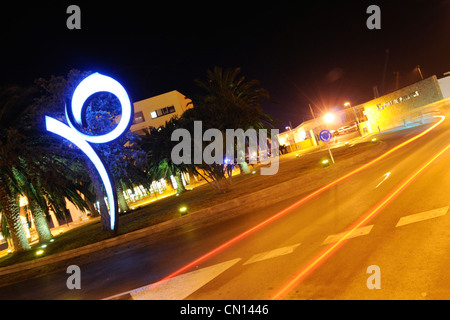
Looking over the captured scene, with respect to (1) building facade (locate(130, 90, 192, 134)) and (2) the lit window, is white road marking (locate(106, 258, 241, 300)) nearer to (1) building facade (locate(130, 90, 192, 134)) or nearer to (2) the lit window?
(1) building facade (locate(130, 90, 192, 134))

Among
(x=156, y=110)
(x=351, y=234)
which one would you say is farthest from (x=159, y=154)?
(x=156, y=110)

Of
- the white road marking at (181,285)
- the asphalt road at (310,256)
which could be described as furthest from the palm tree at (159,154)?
the white road marking at (181,285)

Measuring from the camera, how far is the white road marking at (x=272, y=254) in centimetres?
627

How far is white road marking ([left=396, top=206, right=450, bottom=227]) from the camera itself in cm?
610

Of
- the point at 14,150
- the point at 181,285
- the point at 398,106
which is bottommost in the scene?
the point at 181,285

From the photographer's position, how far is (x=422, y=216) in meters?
6.25

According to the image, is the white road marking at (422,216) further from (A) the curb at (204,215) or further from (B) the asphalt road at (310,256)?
(A) the curb at (204,215)

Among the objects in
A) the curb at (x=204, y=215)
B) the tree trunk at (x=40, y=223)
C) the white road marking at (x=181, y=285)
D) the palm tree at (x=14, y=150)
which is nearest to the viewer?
the white road marking at (x=181, y=285)

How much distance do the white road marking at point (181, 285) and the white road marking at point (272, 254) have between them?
38cm

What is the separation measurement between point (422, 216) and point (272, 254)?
129 inches

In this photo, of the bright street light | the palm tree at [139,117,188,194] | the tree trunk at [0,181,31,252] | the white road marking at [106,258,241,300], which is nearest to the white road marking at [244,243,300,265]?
the white road marking at [106,258,241,300]

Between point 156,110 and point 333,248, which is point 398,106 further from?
point 333,248
